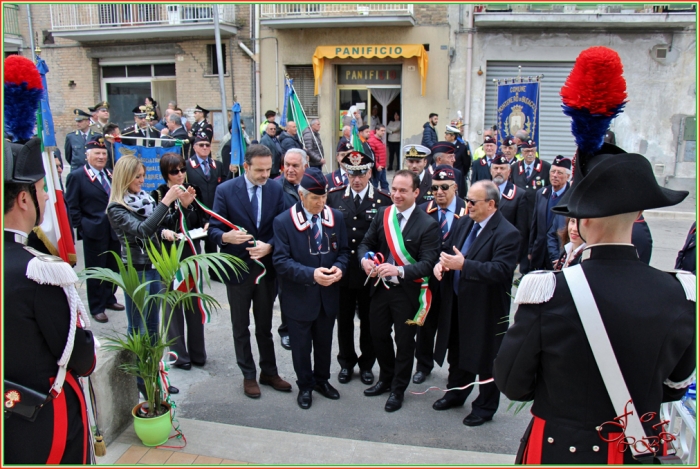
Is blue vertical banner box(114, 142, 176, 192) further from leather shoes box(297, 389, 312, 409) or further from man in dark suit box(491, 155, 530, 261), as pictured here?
man in dark suit box(491, 155, 530, 261)

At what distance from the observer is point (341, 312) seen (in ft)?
17.4

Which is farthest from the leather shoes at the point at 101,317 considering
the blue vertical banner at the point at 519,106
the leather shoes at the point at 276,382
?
the blue vertical banner at the point at 519,106

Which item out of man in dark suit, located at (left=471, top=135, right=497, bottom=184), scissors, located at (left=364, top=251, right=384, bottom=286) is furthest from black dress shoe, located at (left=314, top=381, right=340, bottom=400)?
man in dark suit, located at (left=471, top=135, right=497, bottom=184)

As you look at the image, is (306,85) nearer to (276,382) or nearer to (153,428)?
(276,382)

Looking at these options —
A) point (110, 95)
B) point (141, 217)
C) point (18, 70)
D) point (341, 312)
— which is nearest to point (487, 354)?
point (341, 312)

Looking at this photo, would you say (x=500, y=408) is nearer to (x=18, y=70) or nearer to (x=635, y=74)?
(x=18, y=70)

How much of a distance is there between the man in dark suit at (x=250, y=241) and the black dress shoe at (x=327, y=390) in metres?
0.31

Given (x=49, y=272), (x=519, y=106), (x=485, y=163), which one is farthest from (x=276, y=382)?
(x=519, y=106)

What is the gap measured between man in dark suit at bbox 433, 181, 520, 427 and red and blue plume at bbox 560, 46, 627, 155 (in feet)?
6.68

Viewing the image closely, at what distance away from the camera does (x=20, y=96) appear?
2.76 m

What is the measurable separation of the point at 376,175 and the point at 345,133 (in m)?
2.08

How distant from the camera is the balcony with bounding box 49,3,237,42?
17516mm

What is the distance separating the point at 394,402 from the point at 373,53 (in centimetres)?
1376

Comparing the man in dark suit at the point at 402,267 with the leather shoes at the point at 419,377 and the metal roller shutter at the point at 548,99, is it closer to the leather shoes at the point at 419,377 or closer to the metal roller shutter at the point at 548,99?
the leather shoes at the point at 419,377
